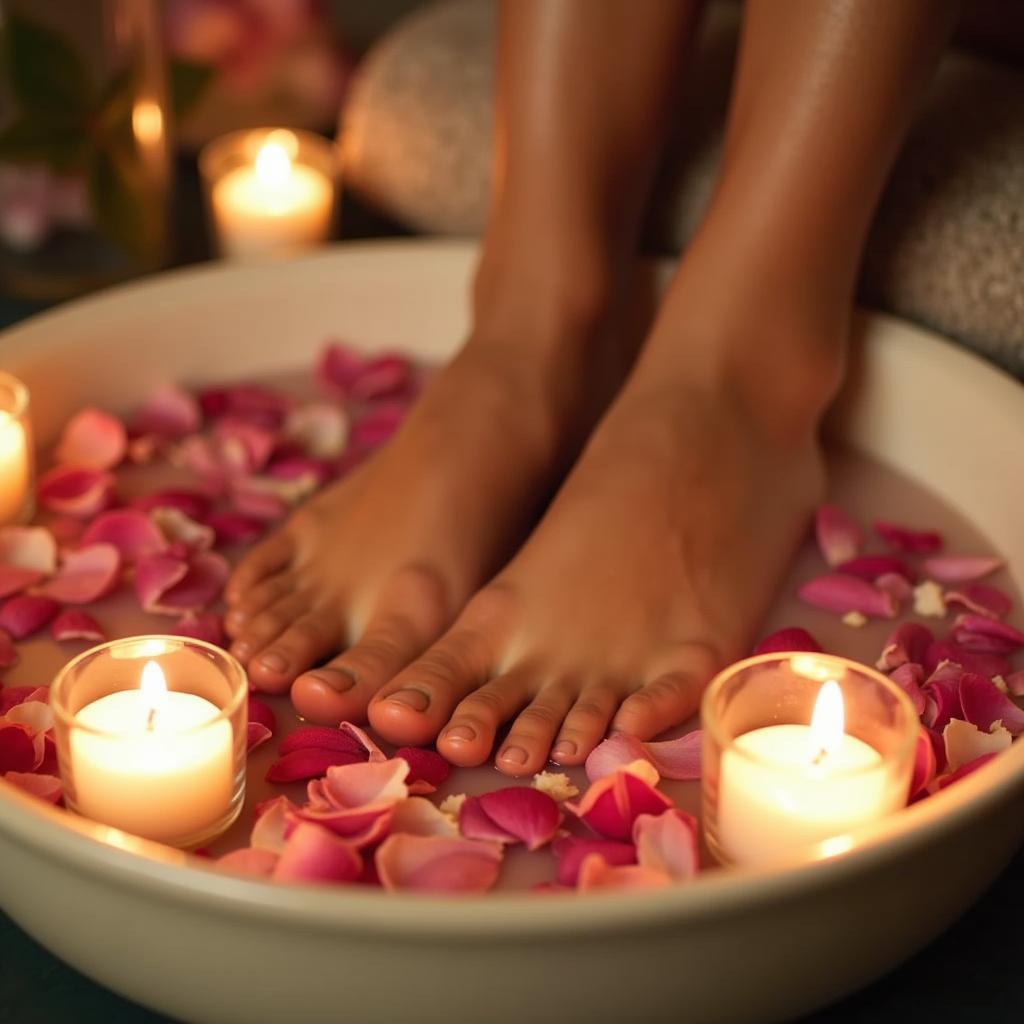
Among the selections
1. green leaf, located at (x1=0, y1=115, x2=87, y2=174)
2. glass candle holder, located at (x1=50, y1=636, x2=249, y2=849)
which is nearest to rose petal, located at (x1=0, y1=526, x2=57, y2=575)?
glass candle holder, located at (x1=50, y1=636, x2=249, y2=849)

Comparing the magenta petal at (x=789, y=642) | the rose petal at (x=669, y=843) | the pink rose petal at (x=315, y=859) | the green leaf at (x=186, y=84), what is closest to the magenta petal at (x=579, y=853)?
the rose petal at (x=669, y=843)

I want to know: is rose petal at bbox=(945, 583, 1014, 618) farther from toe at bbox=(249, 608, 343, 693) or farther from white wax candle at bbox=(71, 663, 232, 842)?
white wax candle at bbox=(71, 663, 232, 842)

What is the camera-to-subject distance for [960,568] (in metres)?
1.20

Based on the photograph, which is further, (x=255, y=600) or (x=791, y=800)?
(x=255, y=600)

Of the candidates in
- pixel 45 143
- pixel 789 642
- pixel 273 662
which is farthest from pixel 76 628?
pixel 45 143

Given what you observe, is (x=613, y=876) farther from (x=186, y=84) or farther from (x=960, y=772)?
(x=186, y=84)

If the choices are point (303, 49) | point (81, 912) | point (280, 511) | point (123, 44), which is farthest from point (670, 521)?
point (303, 49)

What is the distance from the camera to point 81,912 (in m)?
0.84

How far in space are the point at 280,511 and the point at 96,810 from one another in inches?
17.4

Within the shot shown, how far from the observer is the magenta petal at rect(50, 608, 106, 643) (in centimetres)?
113

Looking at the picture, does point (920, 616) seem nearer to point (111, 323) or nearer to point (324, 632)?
point (324, 632)

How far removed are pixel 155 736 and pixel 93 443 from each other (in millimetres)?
549

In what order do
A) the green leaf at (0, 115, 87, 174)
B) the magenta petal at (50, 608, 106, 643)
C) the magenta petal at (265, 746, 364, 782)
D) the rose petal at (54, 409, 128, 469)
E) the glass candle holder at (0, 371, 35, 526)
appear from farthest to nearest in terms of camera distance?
the green leaf at (0, 115, 87, 174) → the rose petal at (54, 409, 128, 469) → the glass candle holder at (0, 371, 35, 526) → the magenta petal at (50, 608, 106, 643) → the magenta petal at (265, 746, 364, 782)

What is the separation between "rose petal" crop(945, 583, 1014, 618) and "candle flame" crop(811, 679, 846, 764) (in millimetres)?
272
